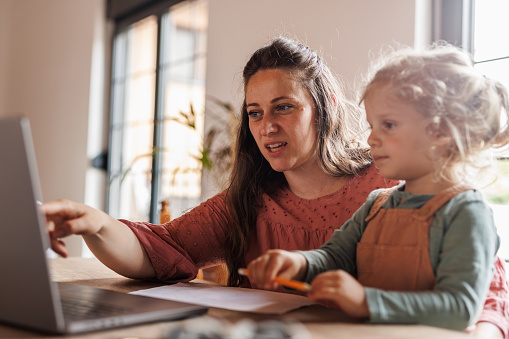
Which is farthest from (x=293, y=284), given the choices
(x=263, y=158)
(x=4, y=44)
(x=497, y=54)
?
A: (x=4, y=44)

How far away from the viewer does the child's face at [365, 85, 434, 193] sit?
86cm

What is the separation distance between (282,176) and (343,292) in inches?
31.9

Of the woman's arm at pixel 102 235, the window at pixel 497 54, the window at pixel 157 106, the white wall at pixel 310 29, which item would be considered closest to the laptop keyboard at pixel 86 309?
the woman's arm at pixel 102 235

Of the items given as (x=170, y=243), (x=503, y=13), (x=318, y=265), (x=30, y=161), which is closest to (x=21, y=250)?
(x=30, y=161)

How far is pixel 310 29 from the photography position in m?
2.46

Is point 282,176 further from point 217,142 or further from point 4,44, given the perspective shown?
point 4,44

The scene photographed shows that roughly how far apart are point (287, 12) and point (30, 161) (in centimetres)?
221

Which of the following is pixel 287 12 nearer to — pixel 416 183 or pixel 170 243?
pixel 170 243

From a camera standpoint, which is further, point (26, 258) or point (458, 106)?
point (458, 106)

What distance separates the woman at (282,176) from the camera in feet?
4.46

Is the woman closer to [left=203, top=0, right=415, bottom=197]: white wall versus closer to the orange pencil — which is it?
[left=203, top=0, right=415, bottom=197]: white wall

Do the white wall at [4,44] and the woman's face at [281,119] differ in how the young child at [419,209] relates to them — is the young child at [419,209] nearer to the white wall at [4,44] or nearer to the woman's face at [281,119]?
the woman's face at [281,119]

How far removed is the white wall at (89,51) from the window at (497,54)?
0.85 ft

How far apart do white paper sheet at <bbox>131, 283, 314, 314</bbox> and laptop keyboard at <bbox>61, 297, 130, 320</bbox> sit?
0.55 feet
